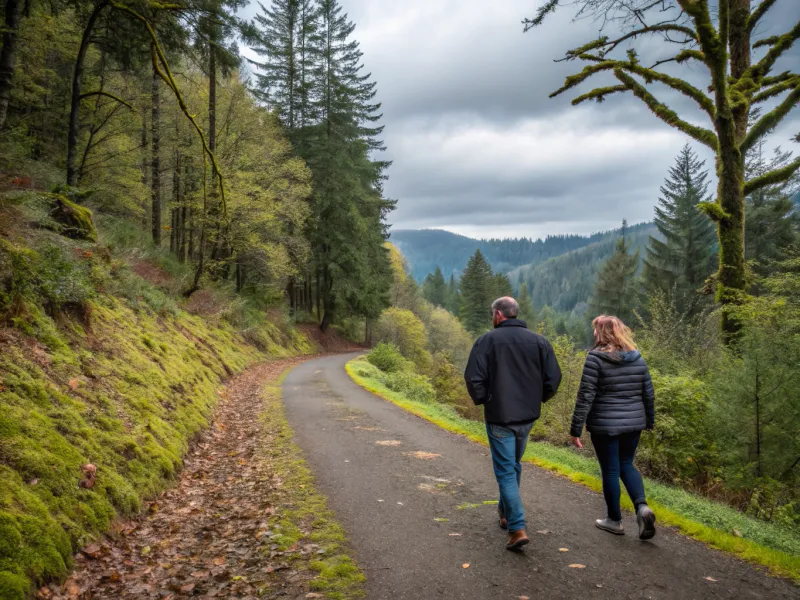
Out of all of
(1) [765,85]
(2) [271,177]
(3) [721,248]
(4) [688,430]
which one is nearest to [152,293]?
(2) [271,177]

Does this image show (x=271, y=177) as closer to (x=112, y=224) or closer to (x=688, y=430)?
(x=112, y=224)

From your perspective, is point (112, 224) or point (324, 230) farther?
point (324, 230)

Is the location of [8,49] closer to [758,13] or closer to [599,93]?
[599,93]

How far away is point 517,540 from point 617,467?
1.25 m

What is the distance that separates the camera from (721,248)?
929 cm

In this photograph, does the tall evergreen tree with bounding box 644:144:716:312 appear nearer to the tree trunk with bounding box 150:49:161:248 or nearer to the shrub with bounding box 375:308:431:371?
the shrub with bounding box 375:308:431:371

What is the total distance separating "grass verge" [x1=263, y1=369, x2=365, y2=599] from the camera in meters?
3.71

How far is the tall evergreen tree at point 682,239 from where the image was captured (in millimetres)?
35875

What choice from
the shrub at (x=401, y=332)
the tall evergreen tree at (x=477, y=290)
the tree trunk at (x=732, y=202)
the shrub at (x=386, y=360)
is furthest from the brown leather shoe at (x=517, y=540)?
→ the tall evergreen tree at (x=477, y=290)

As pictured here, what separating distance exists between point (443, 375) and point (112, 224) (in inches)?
651

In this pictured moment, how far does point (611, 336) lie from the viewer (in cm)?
452

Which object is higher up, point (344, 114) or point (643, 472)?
point (344, 114)

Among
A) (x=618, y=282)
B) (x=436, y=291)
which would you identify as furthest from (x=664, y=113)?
(x=436, y=291)

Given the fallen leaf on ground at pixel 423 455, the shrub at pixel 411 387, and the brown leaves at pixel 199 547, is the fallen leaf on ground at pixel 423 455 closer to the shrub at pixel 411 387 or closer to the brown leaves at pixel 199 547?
the brown leaves at pixel 199 547
